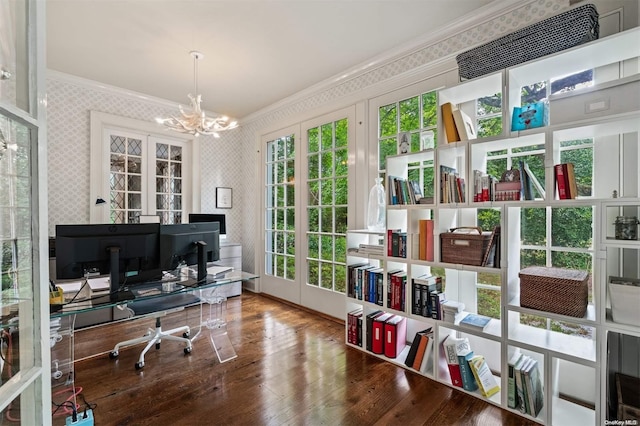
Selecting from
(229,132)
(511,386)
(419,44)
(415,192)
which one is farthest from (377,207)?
(229,132)

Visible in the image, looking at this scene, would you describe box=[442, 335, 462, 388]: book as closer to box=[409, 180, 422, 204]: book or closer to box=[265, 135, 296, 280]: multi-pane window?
box=[409, 180, 422, 204]: book

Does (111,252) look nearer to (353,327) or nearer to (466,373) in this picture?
(353,327)

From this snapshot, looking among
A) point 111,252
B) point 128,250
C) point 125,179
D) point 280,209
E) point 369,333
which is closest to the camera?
point 111,252

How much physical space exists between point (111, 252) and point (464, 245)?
2.30 metres

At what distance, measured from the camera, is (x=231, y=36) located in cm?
261

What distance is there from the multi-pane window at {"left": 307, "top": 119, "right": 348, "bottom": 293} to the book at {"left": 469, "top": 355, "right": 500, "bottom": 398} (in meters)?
1.53

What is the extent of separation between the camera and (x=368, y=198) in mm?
3000

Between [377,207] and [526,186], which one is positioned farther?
[377,207]

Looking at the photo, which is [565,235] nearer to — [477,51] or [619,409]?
[619,409]

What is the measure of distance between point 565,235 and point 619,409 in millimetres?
956

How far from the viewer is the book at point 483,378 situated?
1.90 m

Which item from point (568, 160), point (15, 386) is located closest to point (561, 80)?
point (568, 160)

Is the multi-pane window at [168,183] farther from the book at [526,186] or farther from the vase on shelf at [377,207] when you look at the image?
the book at [526,186]

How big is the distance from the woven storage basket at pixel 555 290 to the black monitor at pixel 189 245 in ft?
7.11
